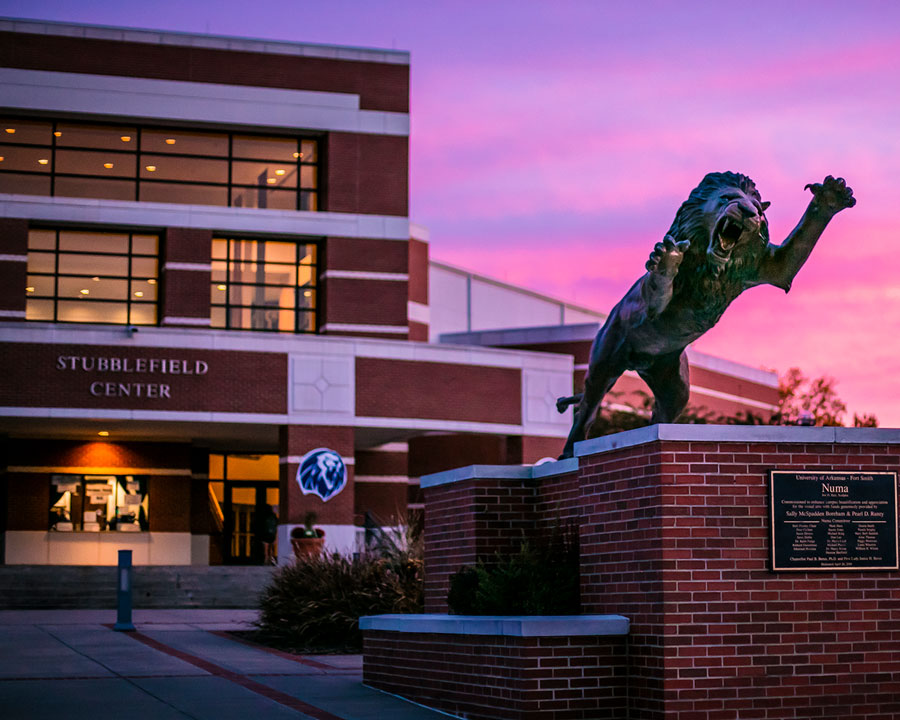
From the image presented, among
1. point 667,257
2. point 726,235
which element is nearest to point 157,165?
point 726,235

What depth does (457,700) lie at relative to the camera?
1185cm

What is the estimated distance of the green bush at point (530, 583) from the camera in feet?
39.0

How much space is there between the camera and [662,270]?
10.9m

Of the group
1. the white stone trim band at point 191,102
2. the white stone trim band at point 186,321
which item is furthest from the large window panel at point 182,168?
the white stone trim band at point 186,321

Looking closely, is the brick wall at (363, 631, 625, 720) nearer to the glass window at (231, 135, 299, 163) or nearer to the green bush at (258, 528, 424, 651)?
the green bush at (258, 528, 424, 651)

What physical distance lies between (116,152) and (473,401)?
43.8ft

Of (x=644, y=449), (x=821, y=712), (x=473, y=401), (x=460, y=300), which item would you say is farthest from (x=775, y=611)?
(x=460, y=300)

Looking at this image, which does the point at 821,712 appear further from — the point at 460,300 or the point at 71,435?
the point at 460,300

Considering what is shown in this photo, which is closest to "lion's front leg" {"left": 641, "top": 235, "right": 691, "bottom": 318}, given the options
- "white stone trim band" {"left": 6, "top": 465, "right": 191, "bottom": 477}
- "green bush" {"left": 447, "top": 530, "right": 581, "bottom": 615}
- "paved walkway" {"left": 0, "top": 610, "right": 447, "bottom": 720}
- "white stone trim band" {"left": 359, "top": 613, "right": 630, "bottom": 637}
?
"green bush" {"left": 447, "top": 530, "right": 581, "bottom": 615}

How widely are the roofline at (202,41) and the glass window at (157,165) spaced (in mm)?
2609

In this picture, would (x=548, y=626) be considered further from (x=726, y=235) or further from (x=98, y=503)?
(x=98, y=503)

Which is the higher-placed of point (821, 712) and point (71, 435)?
point (71, 435)

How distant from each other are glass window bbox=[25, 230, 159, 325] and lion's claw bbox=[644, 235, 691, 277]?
3011 centimetres

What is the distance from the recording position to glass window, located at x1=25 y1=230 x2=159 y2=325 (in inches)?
1535
